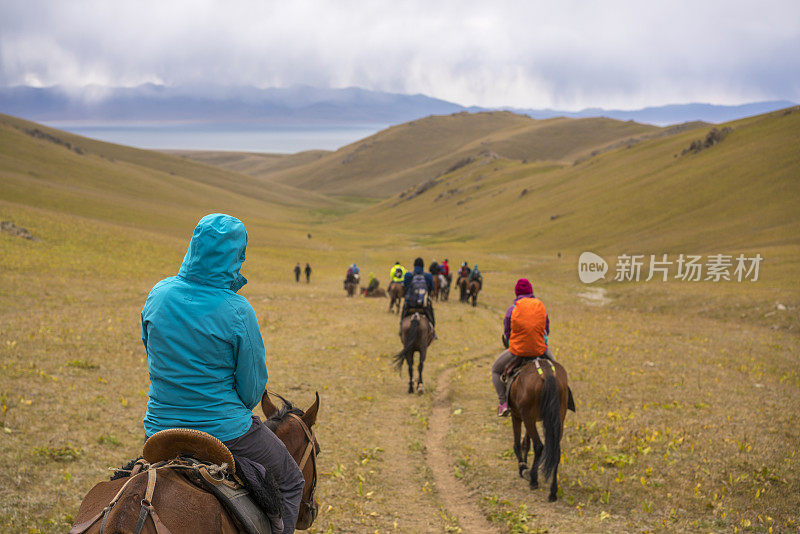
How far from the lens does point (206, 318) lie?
4.04m

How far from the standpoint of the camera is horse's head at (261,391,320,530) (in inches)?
219

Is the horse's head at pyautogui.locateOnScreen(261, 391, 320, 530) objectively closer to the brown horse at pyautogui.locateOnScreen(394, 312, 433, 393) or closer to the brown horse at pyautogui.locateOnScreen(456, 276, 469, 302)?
the brown horse at pyautogui.locateOnScreen(394, 312, 433, 393)

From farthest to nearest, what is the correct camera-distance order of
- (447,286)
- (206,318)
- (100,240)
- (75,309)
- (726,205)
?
(726,205) < (100,240) < (447,286) < (75,309) < (206,318)

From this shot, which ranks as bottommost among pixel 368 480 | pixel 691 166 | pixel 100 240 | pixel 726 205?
pixel 368 480

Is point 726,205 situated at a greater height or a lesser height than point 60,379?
greater

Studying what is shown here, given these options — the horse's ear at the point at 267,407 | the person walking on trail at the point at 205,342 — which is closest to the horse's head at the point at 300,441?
the horse's ear at the point at 267,407

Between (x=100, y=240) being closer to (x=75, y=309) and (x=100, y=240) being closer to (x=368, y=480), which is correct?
(x=75, y=309)

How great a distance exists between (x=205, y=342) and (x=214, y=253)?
0.70 meters

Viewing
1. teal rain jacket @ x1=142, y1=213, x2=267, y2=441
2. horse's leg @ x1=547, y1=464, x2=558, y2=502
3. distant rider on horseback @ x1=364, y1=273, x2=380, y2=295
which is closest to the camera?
teal rain jacket @ x1=142, y1=213, x2=267, y2=441

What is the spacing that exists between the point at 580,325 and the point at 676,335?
3.87 m

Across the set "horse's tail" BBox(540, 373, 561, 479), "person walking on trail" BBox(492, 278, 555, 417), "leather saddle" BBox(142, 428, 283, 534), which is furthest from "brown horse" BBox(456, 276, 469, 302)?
"leather saddle" BBox(142, 428, 283, 534)

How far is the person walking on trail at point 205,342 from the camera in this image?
405 cm

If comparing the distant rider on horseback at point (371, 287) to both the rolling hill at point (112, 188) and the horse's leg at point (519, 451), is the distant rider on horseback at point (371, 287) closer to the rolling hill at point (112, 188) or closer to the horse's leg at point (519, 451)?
the horse's leg at point (519, 451)

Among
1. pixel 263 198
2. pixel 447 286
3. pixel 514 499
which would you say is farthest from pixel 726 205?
pixel 263 198
